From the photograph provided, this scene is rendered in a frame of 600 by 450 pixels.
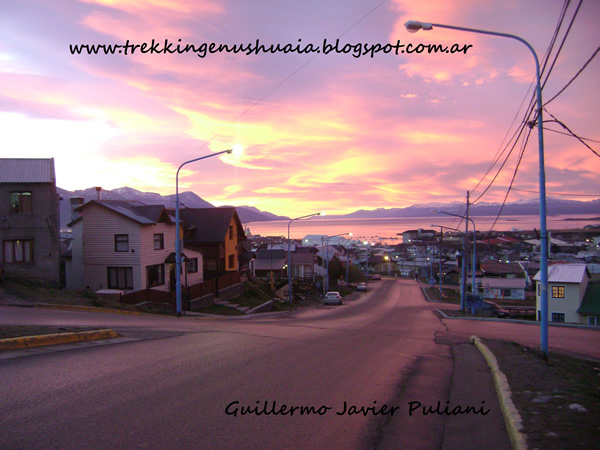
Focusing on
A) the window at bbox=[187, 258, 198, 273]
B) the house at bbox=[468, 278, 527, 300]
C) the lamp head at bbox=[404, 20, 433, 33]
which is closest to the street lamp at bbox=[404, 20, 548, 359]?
the lamp head at bbox=[404, 20, 433, 33]

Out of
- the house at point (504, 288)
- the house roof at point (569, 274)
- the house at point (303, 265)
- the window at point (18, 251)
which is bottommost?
the house at point (504, 288)

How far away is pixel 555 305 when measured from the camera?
43.8 m

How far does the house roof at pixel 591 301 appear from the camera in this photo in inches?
1656

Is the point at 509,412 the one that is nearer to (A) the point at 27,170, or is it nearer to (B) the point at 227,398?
(B) the point at 227,398

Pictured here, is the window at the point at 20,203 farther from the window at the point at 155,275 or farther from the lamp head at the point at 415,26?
the lamp head at the point at 415,26

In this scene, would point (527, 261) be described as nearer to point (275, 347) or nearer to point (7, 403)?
point (275, 347)

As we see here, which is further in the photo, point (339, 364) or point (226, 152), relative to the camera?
point (226, 152)

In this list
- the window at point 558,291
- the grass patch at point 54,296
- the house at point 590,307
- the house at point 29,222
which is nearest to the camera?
the grass patch at point 54,296

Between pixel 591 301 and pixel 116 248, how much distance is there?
133 feet

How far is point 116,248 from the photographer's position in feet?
101

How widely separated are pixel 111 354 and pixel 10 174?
2312 cm

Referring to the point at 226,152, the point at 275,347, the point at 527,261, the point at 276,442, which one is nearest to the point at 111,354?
the point at 275,347

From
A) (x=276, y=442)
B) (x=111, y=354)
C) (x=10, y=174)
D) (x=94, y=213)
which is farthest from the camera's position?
(x=94, y=213)

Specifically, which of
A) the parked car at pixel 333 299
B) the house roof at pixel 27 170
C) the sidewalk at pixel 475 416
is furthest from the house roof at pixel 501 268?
the sidewalk at pixel 475 416
